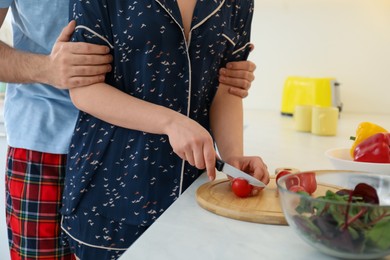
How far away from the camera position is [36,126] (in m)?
1.33

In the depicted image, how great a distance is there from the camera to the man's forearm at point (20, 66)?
3.98ft

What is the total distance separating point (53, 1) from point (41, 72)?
19cm

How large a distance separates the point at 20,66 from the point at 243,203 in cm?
57

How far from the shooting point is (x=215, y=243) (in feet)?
2.74

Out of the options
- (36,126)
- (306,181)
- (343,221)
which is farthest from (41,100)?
(343,221)

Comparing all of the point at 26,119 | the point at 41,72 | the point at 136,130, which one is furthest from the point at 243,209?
the point at 26,119

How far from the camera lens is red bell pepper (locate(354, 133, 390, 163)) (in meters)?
1.28

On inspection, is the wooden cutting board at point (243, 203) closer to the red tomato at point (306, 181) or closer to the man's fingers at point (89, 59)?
the red tomato at point (306, 181)

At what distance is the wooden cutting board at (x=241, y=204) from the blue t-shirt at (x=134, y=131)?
0.09m

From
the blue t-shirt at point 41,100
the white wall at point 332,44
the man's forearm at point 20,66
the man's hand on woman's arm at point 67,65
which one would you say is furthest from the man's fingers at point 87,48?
the white wall at point 332,44

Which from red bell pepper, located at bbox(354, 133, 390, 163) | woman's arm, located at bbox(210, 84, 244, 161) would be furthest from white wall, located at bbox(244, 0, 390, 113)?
woman's arm, located at bbox(210, 84, 244, 161)

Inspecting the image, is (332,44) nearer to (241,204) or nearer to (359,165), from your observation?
(359,165)

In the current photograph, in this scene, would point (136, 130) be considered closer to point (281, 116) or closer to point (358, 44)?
point (281, 116)

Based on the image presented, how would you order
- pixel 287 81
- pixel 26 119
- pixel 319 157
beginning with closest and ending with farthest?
pixel 26 119 < pixel 319 157 < pixel 287 81
